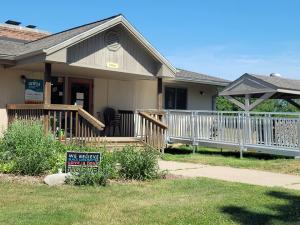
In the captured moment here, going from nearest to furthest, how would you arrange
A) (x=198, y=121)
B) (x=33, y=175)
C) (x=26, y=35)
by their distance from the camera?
(x=33, y=175) < (x=198, y=121) < (x=26, y=35)

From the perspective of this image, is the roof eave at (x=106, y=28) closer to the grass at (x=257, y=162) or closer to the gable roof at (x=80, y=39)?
the gable roof at (x=80, y=39)

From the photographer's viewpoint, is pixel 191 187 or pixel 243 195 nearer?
pixel 243 195

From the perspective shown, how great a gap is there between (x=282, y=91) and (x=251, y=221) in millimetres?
13024

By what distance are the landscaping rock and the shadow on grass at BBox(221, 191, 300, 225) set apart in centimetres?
314

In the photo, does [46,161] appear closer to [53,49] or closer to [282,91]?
[53,49]

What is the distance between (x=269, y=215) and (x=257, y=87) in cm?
1305

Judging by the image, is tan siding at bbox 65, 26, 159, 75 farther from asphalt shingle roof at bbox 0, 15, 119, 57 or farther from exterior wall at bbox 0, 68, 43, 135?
exterior wall at bbox 0, 68, 43, 135

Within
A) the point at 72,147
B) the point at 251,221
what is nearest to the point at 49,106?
the point at 72,147

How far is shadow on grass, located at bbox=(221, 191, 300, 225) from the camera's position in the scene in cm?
591

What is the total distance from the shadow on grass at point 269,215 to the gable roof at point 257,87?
37.8ft

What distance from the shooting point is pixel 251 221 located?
5.89 m

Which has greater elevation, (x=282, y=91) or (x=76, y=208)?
(x=282, y=91)

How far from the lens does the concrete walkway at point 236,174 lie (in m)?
9.34

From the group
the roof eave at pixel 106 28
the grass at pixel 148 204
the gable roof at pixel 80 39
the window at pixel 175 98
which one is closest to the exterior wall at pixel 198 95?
the window at pixel 175 98
